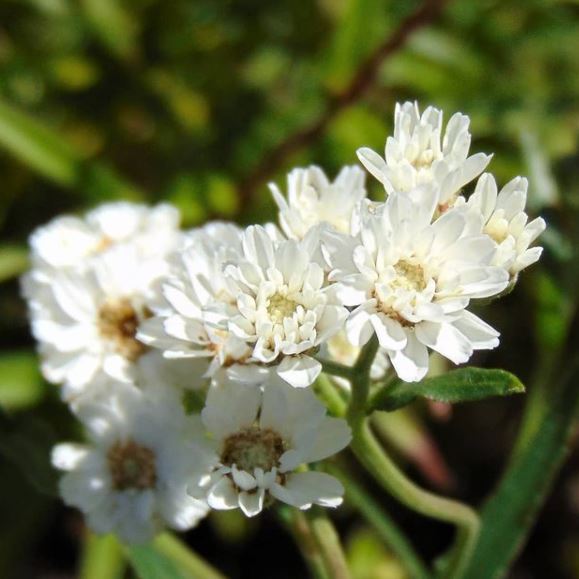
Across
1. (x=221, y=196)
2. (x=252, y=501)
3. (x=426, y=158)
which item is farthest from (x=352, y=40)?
(x=252, y=501)

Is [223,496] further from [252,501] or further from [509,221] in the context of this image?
[509,221]

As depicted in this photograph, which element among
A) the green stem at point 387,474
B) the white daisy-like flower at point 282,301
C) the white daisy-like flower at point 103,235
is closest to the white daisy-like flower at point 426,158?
the white daisy-like flower at point 282,301

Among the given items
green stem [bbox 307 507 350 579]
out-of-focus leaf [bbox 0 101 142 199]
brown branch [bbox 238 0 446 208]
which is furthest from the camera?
out-of-focus leaf [bbox 0 101 142 199]

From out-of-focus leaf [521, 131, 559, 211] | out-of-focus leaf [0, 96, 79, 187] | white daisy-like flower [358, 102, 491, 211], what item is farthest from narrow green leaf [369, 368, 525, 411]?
out-of-focus leaf [0, 96, 79, 187]

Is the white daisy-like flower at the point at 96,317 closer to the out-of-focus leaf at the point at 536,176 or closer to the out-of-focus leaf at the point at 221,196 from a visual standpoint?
the out-of-focus leaf at the point at 221,196

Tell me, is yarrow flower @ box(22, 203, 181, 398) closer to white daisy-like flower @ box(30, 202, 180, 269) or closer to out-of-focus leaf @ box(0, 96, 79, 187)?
white daisy-like flower @ box(30, 202, 180, 269)

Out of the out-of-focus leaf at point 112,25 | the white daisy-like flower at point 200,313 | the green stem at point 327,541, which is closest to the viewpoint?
the white daisy-like flower at point 200,313

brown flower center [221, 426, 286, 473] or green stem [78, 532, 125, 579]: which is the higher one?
brown flower center [221, 426, 286, 473]
